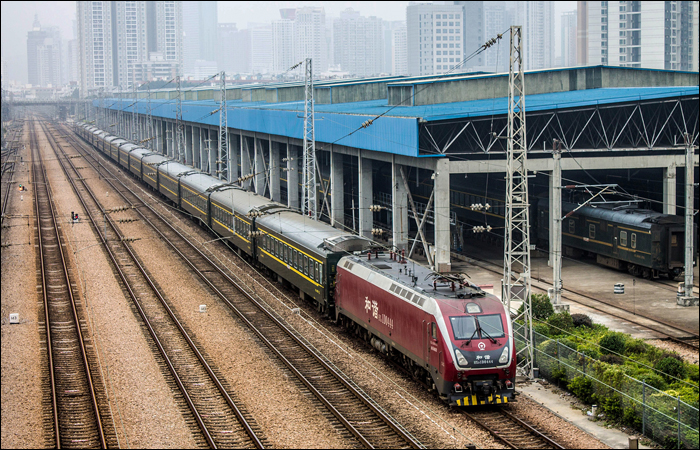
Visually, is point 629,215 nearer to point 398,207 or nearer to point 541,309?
point 398,207

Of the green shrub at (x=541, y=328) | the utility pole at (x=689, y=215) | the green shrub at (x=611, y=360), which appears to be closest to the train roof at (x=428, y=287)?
the green shrub at (x=541, y=328)

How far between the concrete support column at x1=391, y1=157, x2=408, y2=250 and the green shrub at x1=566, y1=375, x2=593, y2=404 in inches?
949

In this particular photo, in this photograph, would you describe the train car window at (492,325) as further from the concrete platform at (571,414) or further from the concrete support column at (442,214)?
the concrete support column at (442,214)

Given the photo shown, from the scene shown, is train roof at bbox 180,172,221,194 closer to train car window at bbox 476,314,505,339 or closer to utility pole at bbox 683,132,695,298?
utility pole at bbox 683,132,695,298

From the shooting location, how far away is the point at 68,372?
85.6ft

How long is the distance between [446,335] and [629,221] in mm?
25105

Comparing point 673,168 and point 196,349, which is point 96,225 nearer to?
point 196,349

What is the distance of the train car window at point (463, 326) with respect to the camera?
2083cm

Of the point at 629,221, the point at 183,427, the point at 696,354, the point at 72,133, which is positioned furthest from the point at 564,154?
the point at 72,133

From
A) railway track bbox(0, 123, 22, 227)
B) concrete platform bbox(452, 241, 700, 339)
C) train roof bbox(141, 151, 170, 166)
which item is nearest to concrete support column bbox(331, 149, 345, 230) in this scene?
concrete platform bbox(452, 241, 700, 339)

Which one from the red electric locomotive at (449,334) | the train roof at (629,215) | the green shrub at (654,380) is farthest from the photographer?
the train roof at (629,215)

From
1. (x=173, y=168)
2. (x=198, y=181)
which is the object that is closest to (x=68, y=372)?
(x=198, y=181)

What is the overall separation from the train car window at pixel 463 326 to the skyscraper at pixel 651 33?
132559 mm

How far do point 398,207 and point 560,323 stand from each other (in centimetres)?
1972
